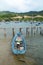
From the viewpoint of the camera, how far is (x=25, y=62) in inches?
943

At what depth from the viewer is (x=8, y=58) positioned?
2611cm

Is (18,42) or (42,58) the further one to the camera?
(18,42)

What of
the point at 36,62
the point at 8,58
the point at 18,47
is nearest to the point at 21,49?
the point at 18,47

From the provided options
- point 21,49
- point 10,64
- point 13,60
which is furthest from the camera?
point 21,49

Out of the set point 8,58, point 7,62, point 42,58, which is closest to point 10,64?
point 7,62

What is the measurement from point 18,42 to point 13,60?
12.0 feet

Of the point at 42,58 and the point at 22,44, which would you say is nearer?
the point at 42,58

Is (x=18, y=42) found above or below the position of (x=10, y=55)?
above

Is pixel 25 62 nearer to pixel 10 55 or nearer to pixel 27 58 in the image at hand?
pixel 27 58

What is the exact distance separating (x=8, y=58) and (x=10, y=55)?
1.60m

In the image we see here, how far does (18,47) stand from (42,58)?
382 cm

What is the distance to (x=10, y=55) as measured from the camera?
27.7 meters

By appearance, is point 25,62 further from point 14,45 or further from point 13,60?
point 14,45

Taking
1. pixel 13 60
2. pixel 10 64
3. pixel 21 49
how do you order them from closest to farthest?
pixel 10 64 < pixel 13 60 < pixel 21 49
